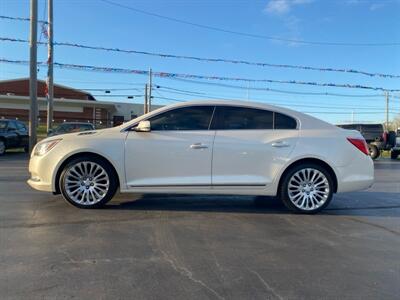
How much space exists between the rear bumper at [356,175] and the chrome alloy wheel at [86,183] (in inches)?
133

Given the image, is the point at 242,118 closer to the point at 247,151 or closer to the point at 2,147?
the point at 247,151

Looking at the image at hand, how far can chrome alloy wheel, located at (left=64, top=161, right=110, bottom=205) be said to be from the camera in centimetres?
637

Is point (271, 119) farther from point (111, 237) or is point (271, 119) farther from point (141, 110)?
point (141, 110)

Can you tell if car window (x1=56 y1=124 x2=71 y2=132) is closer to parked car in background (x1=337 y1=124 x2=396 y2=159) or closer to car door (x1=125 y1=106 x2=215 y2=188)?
car door (x1=125 y1=106 x2=215 y2=188)

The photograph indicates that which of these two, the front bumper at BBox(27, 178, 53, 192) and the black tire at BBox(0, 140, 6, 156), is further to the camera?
the black tire at BBox(0, 140, 6, 156)

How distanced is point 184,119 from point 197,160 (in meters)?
0.64

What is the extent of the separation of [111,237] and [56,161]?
1.92 metres

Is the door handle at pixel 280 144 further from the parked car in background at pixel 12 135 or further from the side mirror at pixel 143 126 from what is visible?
the parked car in background at pixel 12 135

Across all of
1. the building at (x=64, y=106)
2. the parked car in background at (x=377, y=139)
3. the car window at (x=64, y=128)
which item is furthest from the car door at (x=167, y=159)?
the building at (x=64, y=106)

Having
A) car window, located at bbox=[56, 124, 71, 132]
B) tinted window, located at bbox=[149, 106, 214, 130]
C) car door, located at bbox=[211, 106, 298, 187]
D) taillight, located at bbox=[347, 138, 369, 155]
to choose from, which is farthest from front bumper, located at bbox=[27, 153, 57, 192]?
car window, located at bbox=[56, 124, 71, 132]

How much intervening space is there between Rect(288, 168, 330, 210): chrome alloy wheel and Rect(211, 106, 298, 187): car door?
1.17ft

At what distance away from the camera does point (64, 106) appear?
186 feet

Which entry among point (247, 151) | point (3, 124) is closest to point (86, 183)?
point (247, 151)

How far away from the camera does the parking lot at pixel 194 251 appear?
3.57 m
